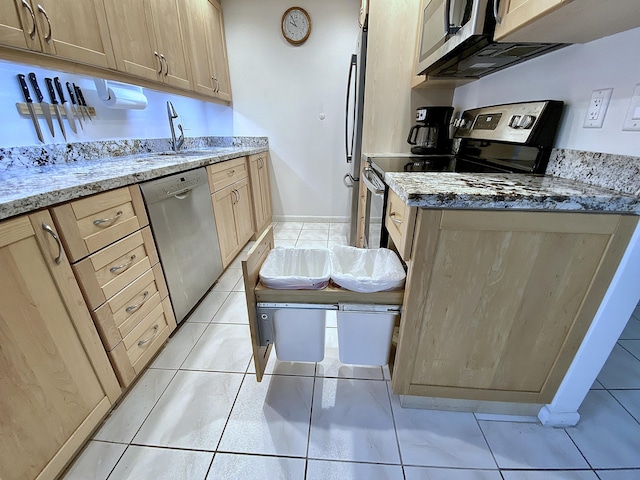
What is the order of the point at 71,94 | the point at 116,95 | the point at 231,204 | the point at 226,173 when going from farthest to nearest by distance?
the point at 231,204
the point at 226,173
the point at 116,95
the point at 71,94

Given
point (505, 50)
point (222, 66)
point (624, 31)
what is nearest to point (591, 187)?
point (624, 31)

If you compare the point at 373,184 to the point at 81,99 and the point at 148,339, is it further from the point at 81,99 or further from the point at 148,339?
the point at 81,99

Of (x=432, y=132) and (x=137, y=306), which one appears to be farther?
(x=432, y=132)

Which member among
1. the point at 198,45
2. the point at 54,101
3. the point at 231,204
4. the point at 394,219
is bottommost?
the point at 231,204

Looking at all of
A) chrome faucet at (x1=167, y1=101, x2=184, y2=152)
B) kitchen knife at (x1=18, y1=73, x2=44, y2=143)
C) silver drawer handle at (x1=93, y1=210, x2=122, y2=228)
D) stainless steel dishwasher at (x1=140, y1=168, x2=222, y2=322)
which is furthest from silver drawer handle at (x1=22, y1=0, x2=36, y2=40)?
chrome faucet at (x1=167, y1=101, x2=184, y2=152)

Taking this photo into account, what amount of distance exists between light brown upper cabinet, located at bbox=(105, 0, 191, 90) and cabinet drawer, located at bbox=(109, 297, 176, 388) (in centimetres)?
143

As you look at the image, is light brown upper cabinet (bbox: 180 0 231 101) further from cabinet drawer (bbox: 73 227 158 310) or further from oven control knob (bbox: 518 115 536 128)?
oven control knob (bbox: 518 115 536 128)

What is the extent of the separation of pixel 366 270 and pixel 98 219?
1.12 m

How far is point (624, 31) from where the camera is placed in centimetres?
84

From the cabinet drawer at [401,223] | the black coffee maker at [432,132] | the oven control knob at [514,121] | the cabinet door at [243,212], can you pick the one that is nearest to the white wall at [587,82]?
the oven control knob at [514,121]

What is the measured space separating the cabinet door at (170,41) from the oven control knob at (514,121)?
2.19m

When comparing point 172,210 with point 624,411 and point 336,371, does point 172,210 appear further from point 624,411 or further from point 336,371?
point 624,411

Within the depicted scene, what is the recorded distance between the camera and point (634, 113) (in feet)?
2.68

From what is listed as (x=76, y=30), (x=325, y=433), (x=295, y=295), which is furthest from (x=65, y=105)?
(x=325, y=433)
